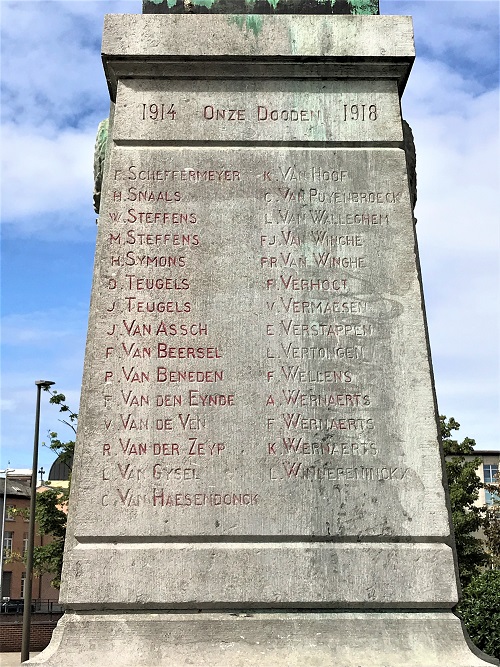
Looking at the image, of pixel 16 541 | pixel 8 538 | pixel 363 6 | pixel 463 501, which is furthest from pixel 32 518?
pixel 16 541

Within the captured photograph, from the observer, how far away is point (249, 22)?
593 cm

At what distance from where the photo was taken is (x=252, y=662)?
15.1ft

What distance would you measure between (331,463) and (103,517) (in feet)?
4.81

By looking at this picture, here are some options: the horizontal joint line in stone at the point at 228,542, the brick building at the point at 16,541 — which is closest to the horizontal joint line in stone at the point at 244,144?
the horizontal joint line in stone at the point at 228,542

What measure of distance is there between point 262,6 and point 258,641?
450cm

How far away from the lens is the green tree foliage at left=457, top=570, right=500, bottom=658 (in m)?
11.2

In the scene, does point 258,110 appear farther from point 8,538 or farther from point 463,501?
point 8,538

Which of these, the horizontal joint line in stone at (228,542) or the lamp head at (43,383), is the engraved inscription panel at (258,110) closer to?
the horizontal joint line in stone at (228,542)

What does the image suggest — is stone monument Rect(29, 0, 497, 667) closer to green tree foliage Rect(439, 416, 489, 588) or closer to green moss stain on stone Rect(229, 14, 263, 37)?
green moss stain on stone Rect(229, 14, 263, 37)

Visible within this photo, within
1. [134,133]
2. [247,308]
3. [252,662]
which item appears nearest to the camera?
[252,662]

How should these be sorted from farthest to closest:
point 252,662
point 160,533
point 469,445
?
point 469,445, point 160,533, point 252,662

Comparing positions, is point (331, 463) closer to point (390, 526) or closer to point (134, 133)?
point (390, 526)

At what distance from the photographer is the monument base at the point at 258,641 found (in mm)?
4629

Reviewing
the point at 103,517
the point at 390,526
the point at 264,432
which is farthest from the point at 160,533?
the point at 390,526
